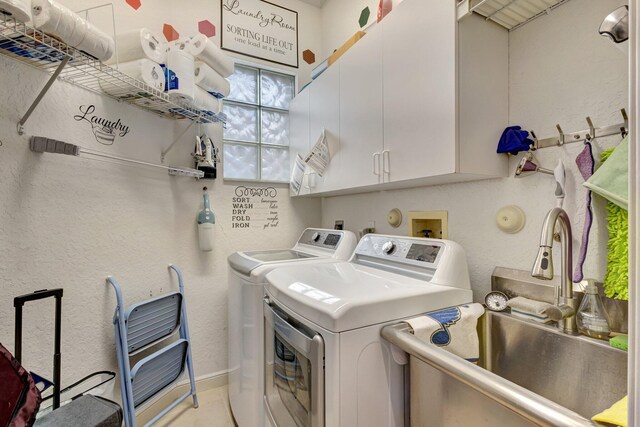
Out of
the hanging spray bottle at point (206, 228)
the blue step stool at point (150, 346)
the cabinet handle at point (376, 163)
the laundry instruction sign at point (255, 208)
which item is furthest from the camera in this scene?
the laundry instruction sign at point (255, 208)

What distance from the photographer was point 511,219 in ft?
4.01

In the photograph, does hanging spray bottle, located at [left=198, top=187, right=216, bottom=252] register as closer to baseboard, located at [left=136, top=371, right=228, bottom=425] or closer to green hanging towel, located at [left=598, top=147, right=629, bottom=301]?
baseboard, located at [left=136, top=371, right=228, bottom=425]

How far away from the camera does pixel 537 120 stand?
3.87ft

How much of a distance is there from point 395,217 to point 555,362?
3.34ft

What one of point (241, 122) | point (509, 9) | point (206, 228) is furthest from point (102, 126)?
point (509, 9)

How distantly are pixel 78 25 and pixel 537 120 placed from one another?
1.84 meters

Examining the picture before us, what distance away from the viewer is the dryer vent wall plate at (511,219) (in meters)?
1.21

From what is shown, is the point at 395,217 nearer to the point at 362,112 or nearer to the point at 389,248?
the point at 389,248

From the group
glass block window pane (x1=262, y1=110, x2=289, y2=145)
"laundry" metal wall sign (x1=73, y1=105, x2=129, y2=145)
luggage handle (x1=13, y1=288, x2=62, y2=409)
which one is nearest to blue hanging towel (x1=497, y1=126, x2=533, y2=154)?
glass block window pane (x1=262, y1=110, x2=289, y2=145)

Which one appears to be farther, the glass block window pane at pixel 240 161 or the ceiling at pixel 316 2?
the ceiling at pixel 316 2

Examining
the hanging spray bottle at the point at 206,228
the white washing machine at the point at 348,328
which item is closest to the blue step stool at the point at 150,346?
the hanging spray bottle at the point at 206,228

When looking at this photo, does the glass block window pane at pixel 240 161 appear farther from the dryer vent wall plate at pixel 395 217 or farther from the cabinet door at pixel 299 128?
the dryer vent wall plate at pixel 395 217

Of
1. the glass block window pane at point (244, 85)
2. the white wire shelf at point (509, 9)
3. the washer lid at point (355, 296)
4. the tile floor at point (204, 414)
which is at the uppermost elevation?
the glass block window pane at point (244, 85)

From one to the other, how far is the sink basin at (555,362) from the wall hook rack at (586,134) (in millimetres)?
671
